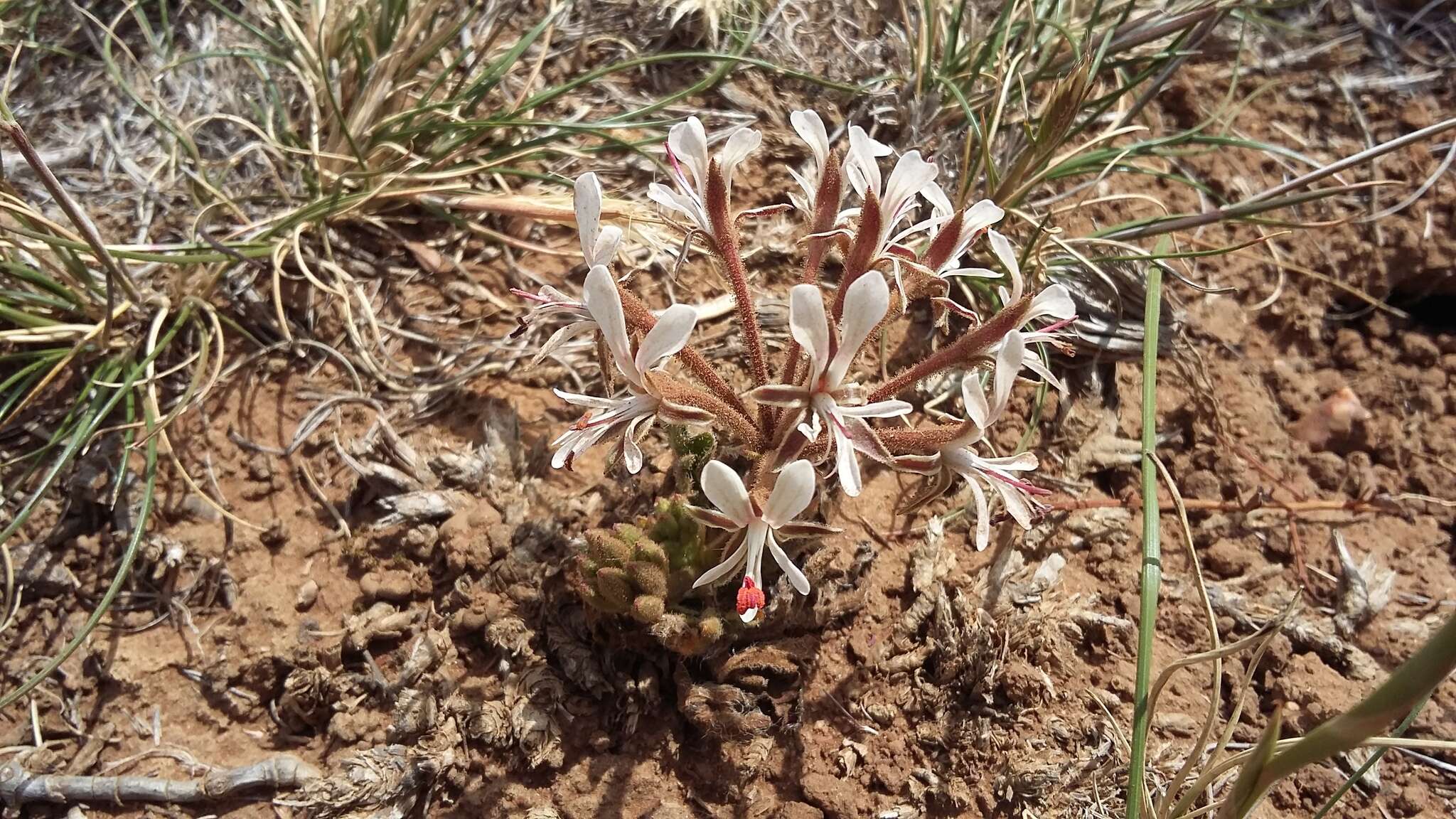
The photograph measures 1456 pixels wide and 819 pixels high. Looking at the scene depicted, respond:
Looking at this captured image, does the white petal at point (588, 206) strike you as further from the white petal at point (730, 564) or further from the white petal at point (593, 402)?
the white petal at point (730, 564)

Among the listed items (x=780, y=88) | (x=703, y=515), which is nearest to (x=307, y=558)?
(x=703, y=515)

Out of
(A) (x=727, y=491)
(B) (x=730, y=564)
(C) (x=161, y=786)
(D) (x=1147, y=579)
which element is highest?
(A) (x=727, y=491)

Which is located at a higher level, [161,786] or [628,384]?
[628,384]

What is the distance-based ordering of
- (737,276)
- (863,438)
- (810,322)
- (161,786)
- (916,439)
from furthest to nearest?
(161,786), (737,276), (916,439), (863,438), (810,322)

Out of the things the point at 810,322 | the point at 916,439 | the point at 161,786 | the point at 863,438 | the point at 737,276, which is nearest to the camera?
the point at 810,322

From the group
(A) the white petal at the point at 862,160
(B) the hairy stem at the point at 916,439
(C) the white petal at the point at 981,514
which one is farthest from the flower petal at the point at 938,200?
(C) the white petal at the point at 981,514

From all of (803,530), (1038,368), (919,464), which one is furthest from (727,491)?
(1038,368)

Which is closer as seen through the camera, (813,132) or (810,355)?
(810,355)

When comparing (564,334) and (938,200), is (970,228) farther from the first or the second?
(564,334)
